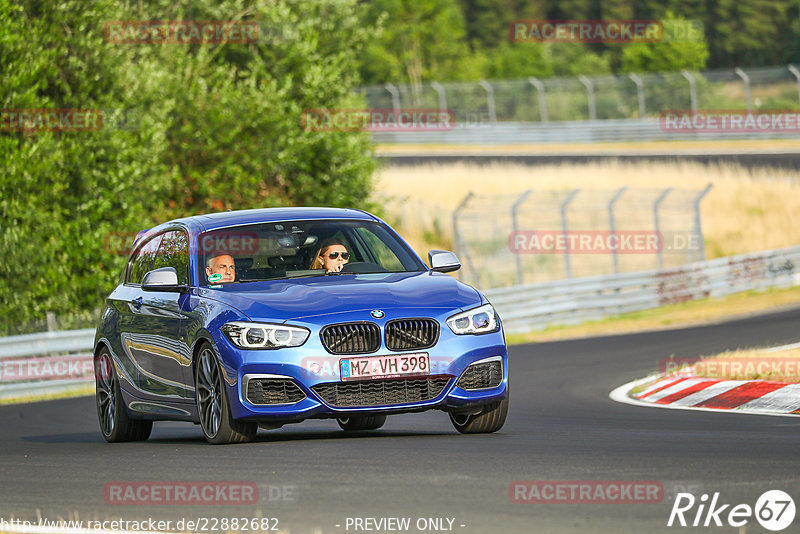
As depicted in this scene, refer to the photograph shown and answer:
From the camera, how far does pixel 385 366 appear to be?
28.0 feet

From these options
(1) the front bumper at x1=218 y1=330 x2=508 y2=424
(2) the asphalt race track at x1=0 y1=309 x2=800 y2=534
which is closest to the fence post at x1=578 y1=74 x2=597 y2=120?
(2) the asphalt race track at x1=0 y1=309 x2=800 y2=534

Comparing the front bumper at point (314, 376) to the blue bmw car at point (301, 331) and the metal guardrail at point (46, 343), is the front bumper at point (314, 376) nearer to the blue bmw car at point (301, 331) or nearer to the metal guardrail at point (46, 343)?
the blue bmw car at point (301, 331)

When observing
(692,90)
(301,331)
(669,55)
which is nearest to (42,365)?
(301,331)

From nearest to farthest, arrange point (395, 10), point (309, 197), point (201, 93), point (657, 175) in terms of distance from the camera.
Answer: point (201, 93) < point (309, 197) < point (657, 175) < point (395, 10)

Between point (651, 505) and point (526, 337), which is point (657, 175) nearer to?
point (526, 337)

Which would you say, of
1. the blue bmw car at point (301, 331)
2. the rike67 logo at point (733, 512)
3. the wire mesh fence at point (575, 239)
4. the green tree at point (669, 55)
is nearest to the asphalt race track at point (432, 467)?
the rike67 logo at point (733, 512)

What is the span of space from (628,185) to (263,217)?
35.5 m

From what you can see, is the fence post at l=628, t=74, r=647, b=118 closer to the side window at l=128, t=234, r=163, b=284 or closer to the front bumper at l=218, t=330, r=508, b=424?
the side window at l=128, t=234, r=163, b=284

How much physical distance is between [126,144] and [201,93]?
463cm

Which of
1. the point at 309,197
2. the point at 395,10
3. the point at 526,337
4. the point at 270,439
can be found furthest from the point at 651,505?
the point at 395,10

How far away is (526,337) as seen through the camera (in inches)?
984

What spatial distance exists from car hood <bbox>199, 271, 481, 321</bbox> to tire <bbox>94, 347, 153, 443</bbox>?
1.81 metres

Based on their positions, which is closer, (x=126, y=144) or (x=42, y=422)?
(x=42, y=422)

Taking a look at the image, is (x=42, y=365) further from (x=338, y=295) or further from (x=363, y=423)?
(x=338, y=295)
